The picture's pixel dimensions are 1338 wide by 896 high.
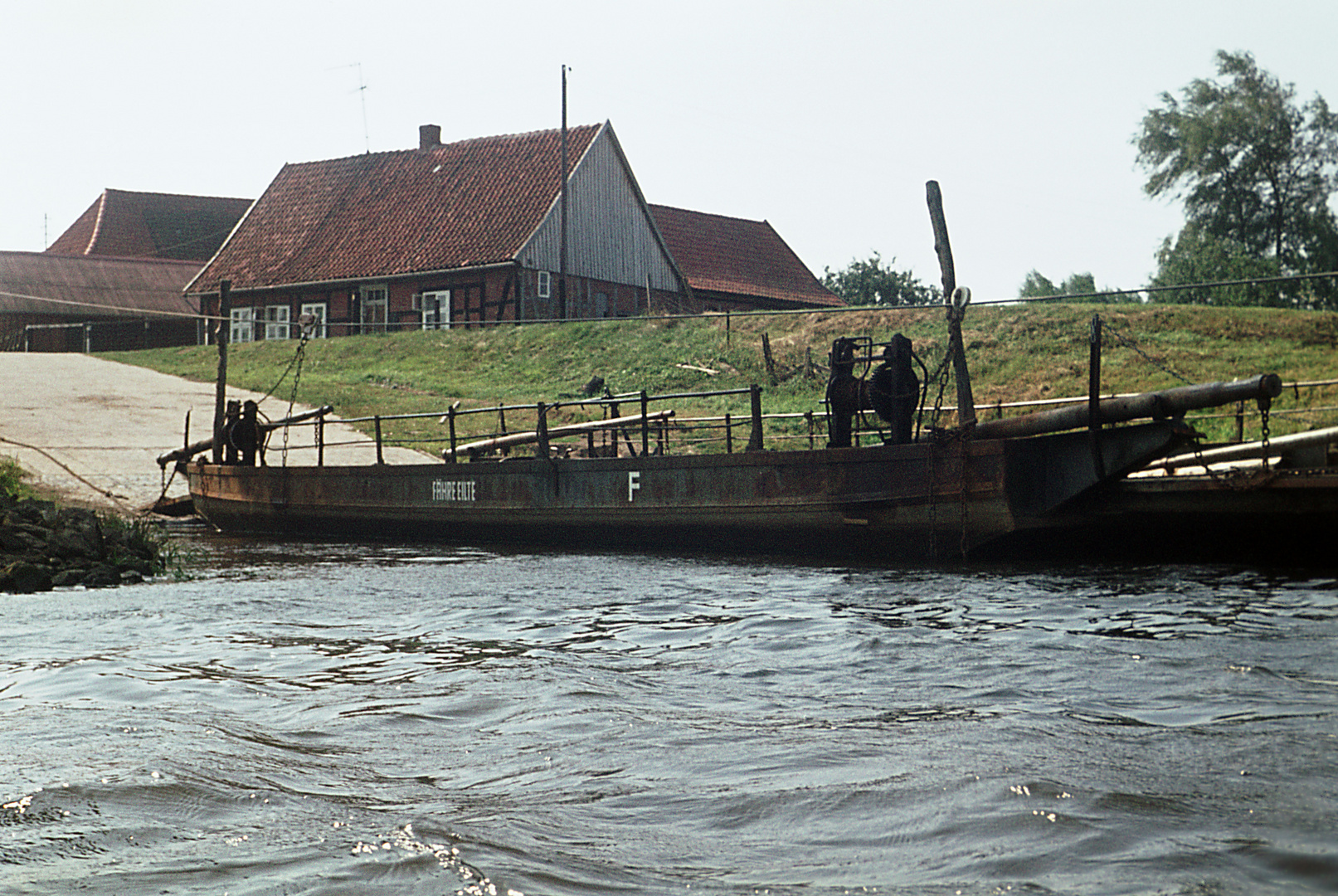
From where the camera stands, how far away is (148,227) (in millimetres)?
55031

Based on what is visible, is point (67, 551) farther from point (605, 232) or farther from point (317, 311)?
point (317, 311)

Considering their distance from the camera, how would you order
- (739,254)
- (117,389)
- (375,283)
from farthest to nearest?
(739,254)
(375,283)
(117,389)

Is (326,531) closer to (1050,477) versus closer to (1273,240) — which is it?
(1050,477)

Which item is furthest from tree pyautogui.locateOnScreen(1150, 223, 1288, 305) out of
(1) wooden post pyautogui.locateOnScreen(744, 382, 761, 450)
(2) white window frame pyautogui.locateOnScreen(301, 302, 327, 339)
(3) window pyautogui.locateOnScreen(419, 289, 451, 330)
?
(1) wooden post pyautogui.locateOnScreen(744, 382, 761, 450)

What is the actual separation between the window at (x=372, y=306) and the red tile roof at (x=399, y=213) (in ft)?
2.65

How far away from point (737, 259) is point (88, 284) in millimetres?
26727

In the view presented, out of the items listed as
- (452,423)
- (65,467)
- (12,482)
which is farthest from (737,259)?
(12,482)

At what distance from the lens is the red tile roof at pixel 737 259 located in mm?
46062

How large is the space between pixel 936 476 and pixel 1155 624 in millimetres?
4311

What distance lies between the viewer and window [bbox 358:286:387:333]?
39875 millimetres

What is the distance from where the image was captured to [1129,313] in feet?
105

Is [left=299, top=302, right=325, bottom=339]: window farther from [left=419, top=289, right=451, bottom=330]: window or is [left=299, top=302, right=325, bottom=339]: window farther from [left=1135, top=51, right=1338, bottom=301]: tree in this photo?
[left=1135, top=51, right=1338, bottom=301]: tree

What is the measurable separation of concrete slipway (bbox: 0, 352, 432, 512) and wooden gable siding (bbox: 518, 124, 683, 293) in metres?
11.3

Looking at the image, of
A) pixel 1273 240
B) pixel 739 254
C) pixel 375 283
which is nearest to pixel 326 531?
pixel 375 283
